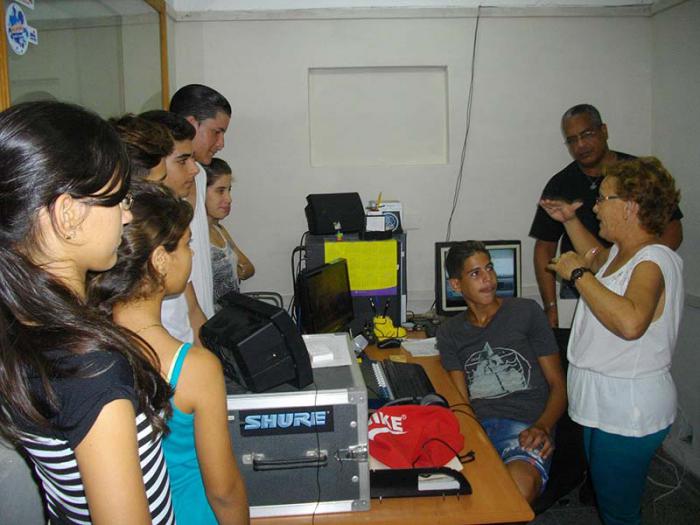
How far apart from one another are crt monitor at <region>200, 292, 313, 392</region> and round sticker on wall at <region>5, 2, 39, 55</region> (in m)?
0.98

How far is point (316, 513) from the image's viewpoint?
1.32 m

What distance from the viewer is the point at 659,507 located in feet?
8.46

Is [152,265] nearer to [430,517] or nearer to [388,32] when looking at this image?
[430,517]

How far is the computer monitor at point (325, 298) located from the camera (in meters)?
2.35

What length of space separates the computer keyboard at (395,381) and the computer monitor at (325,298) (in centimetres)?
31

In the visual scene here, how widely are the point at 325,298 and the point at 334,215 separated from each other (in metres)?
0.52

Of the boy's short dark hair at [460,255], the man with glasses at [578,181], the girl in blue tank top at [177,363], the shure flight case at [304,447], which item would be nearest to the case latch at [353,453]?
the shure flight case at [304,447]

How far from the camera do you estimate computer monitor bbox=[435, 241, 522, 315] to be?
2996 mm

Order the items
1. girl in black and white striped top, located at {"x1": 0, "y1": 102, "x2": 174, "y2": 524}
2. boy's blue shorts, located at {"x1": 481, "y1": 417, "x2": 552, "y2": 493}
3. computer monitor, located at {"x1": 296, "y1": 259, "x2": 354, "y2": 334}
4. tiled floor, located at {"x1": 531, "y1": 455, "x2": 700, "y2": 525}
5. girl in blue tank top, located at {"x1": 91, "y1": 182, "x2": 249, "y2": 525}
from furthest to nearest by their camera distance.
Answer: tiled floor, located at {"x1": 531, "y1": 455, "x2": 700, "y2": 525}, computer monitor, located at {"x1": 296, "y1": 259, "x2": 354, "y2": 334}, boy's blue shorts, located at {"x1": 481, "y1": 417, "x2": 552, "y2": 493}, girl in blue tank top, located at {"x1": 91, "y1": 182, "x2": 249, "y2": 525}, girl in black and white striped top, located at {"x1": 0, "y1": 102, "x2": 174, "y2": 524}

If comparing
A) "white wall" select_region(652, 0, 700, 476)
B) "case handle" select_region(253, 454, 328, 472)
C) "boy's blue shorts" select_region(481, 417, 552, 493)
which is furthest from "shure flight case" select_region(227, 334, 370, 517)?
"white wall" select_region(652, 0, 700, 476)

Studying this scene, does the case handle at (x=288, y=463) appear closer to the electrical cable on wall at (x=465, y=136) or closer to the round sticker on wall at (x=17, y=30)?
the round sticker on wall at (x=17, y=30)

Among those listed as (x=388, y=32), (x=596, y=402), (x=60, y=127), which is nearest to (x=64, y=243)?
(x=60, y=127)

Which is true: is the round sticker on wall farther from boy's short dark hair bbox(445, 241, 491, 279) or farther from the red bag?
boy's short dark hair bbox(445, 241, 491, 279)

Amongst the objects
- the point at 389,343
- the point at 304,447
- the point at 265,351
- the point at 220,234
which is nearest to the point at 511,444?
the point at 389,343
